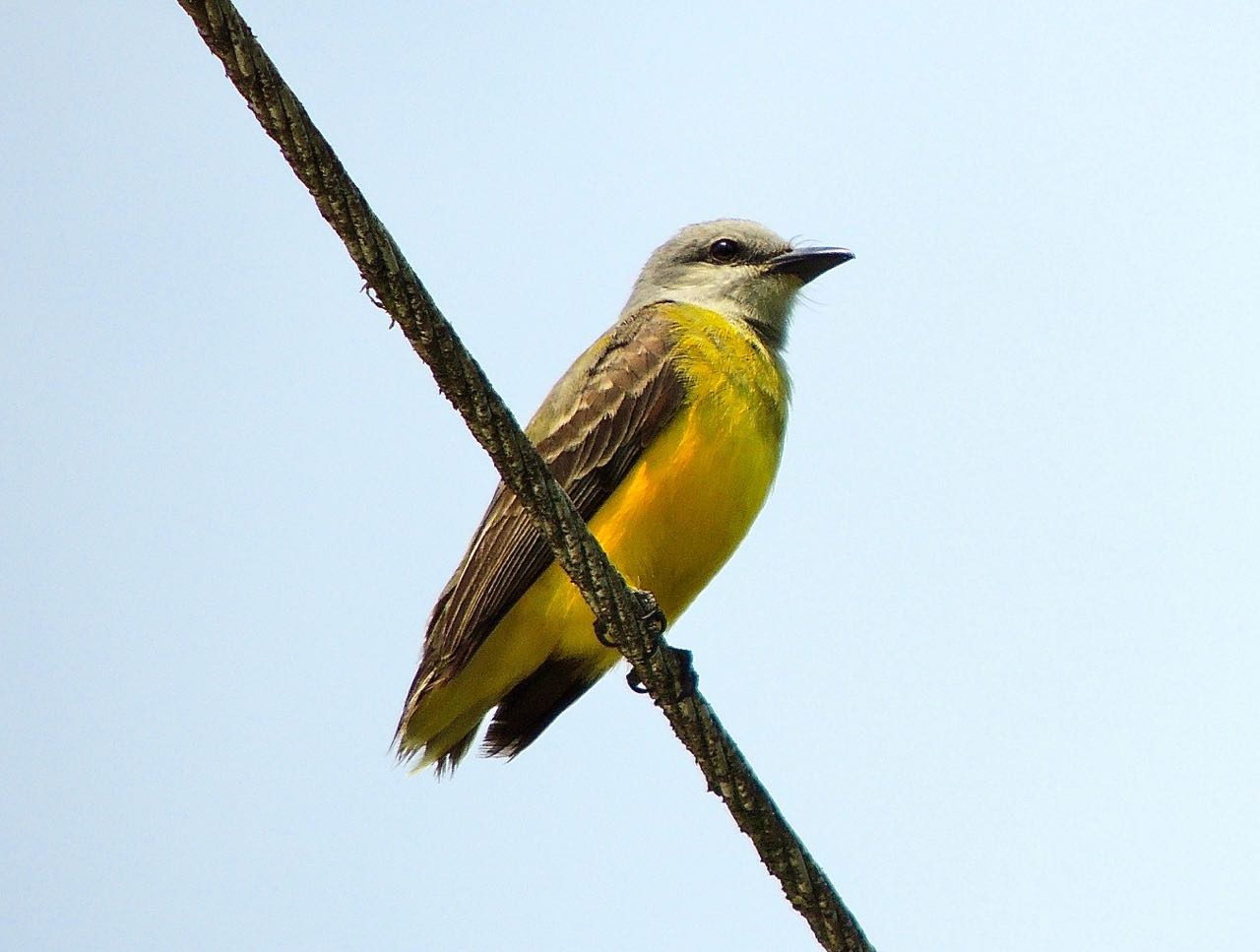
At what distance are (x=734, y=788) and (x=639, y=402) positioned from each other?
7.10 ft

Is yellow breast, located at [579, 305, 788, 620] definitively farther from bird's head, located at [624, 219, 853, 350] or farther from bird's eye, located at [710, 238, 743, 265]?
bird's eye, located at [710, 238, 743, 265]

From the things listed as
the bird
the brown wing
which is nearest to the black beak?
the bird

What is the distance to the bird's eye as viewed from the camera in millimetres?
8102

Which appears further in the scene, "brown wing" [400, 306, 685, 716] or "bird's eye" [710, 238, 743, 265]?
"bird's eye" [710, 238, 743, 265]

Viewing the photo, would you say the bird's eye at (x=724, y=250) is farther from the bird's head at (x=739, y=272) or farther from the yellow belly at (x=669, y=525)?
the yellow belly at (x=669, y=525)

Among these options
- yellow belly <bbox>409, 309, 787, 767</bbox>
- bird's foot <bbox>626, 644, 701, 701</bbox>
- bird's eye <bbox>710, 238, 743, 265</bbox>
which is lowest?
bird's foot <bbox>626, 644, 701, 701</bbox>

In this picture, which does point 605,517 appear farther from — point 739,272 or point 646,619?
point 739,272

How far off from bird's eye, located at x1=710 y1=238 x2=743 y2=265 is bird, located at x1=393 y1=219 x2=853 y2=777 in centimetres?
99

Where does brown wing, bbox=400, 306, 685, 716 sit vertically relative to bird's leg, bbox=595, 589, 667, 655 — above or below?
above

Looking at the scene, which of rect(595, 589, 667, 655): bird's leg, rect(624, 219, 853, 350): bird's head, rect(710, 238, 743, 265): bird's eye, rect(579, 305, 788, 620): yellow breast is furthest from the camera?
rect(710, 238, 743, 265): bird's eye

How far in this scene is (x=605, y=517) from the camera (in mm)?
6285

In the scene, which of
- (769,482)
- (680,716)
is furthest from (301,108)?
(769,482)

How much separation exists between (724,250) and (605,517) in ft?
7.70

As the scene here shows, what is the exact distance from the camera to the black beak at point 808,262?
7941 mm
